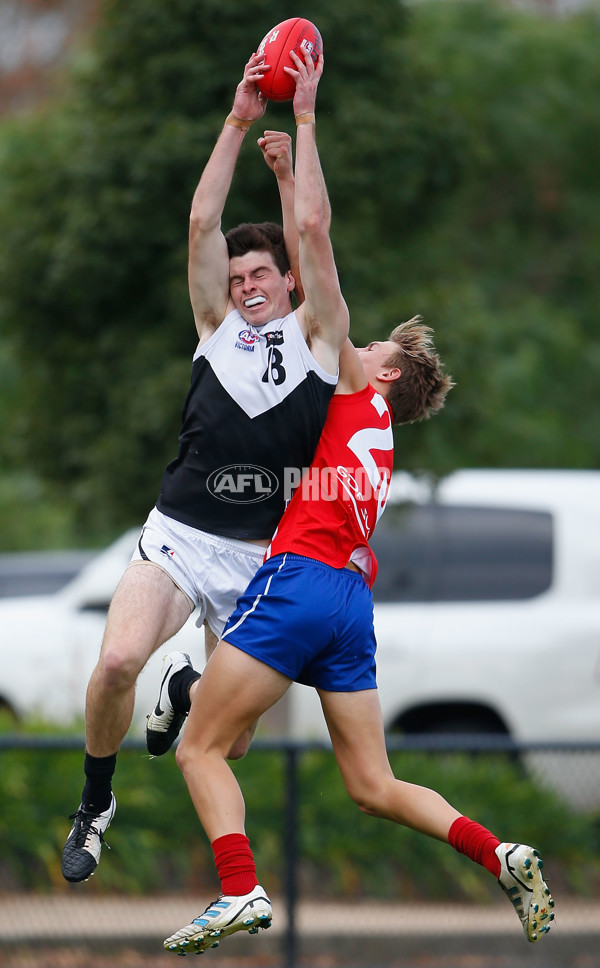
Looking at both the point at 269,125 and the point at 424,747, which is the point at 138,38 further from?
the point at 424,747

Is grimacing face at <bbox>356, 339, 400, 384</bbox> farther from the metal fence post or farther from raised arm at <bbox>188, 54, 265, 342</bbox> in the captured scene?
the metal fence post

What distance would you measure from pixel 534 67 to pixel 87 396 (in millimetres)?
6562

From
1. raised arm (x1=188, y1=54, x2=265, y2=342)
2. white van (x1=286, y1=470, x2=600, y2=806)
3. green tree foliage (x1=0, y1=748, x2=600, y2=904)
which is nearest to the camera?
raised arm (x1=188, y1=54, x2=265, y2=342)

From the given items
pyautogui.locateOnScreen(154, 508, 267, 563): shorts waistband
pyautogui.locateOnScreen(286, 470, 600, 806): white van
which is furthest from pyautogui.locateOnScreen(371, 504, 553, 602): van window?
pyautogui.locateOnScreen(154, 508, 267, 563): shorts waistband

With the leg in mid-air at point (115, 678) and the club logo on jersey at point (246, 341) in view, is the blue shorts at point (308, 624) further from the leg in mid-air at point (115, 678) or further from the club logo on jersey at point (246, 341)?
the club logo on jersey at point (246, 341)

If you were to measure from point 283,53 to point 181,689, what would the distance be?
220 centimetres

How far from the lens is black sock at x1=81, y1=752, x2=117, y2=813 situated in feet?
14.5

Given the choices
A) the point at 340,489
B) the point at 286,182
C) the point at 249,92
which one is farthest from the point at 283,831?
the point at 249,92

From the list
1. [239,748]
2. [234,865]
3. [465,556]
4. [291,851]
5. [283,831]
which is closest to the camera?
[234,865]

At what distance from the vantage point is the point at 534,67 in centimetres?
1277

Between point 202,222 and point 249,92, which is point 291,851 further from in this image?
point 249,92

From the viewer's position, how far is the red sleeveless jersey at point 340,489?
4.38 meters

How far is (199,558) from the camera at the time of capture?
446cm

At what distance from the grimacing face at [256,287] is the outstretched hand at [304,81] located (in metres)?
0.52
